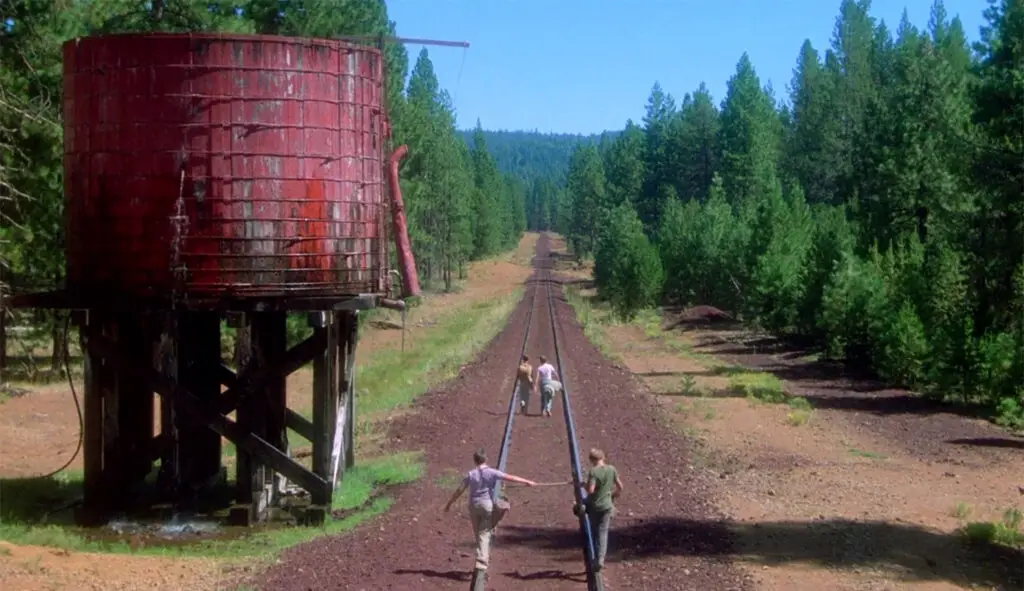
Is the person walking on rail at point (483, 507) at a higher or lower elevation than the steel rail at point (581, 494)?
higher

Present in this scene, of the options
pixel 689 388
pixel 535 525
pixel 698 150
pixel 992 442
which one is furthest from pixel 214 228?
pixel 698 150

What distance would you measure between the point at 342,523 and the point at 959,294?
691 inches

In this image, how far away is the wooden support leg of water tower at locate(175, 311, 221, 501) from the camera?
1585 cm

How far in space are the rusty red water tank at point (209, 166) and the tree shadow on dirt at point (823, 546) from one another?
4.30 meters

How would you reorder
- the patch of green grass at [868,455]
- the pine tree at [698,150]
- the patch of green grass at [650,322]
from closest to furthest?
the patch of green grass at [868,455] → the patch of green grass at [650,322] → the pine tree at [698,150]

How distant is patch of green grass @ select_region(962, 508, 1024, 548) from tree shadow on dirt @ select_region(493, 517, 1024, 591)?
132 mm

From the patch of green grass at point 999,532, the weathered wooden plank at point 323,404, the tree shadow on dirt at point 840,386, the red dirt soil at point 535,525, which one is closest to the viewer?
the red dirt soil at point 535,525

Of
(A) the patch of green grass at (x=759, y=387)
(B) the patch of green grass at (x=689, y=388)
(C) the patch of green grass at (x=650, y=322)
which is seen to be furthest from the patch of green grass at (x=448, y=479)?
(C) the patch of green grass at (x=650, y=322)

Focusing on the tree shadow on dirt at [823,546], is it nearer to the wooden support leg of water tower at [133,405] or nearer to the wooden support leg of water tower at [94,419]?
the wooden support leg of water tower at [133,405]

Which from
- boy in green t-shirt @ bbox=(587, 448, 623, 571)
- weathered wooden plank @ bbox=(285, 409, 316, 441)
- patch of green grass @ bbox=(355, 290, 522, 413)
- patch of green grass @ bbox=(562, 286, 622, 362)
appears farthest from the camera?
patch of green grass @ bbox=(562, 286, 622, 362)

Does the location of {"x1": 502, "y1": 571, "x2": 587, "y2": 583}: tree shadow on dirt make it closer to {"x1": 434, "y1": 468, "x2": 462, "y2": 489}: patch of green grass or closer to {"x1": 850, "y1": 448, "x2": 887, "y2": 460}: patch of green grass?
{"x1": 434, "y1": 468, "x2": 462, "y2": 489}: patch of green grass

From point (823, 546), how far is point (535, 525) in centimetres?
305

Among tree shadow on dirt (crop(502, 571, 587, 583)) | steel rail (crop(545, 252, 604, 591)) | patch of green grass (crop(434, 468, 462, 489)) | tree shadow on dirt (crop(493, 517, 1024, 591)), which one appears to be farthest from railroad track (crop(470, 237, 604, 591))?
patch of green grass (crop(434, 468, 462, 489))

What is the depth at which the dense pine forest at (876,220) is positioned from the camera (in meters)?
24.5
